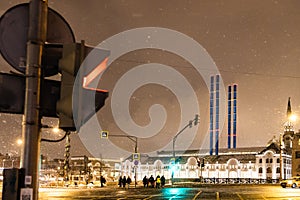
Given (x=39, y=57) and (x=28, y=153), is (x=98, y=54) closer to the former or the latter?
(x=39, y=57)

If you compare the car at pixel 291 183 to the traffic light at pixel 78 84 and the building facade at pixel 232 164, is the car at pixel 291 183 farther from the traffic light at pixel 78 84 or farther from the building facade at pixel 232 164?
the building facade at pixel 232 164

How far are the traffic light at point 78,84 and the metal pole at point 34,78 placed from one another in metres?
0.24

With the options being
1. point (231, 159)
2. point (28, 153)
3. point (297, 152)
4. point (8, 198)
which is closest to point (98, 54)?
point (28, 153)

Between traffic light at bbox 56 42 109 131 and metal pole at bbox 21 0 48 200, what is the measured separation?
9.4 inches

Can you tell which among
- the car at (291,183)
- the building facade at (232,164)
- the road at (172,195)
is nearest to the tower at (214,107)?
the building facade at (232,164)

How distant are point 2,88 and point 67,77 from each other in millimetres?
666

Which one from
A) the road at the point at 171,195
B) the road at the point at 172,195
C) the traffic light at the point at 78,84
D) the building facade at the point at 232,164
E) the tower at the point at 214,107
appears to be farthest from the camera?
the tower at the point at 214,107

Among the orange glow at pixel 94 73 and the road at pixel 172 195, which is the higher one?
the orange glow at pixel 94 73

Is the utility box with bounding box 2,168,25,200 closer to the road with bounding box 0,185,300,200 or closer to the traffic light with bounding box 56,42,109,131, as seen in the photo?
the traffic light with bounding box 56,42,109,131

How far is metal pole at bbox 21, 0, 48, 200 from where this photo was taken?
4352 mm

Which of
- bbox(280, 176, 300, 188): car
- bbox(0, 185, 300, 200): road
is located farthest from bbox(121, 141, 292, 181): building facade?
bbox(0, 185, 300, 200): road

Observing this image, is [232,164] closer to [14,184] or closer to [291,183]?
[291,183]

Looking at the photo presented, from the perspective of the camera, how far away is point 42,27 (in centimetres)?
452

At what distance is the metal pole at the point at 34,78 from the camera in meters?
4.35
